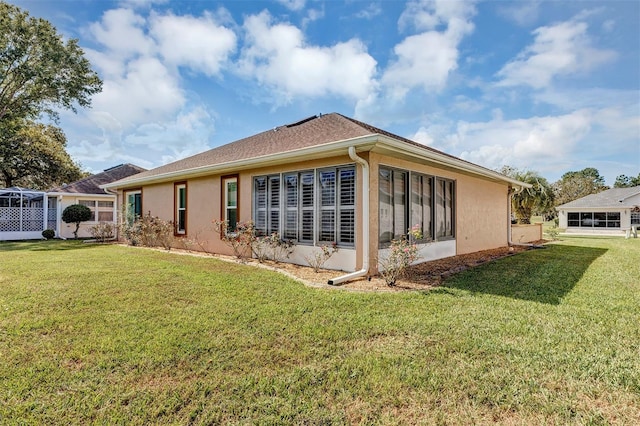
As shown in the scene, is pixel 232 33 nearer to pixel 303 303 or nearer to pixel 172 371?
pixel 303 303

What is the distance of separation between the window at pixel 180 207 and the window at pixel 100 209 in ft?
37.5

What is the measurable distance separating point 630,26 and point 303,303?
12827mm

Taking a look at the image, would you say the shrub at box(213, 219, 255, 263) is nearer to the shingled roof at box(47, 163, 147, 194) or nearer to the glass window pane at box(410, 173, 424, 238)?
the glass window pane at box(410, 173, 424, 238)

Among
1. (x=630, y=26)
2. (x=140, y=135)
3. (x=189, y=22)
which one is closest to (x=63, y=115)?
(x=140, y=135)

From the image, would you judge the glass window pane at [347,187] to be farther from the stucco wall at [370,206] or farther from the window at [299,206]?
the window at [299,206]

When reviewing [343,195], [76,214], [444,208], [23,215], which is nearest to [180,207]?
[343,195]

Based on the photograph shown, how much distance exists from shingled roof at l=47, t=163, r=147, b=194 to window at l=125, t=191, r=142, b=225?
5.27m

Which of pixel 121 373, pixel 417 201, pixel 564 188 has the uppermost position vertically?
pixel 564 188

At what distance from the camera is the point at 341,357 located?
326 cm

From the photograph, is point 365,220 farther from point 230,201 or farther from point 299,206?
point 230,201

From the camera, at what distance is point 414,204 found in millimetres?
8672

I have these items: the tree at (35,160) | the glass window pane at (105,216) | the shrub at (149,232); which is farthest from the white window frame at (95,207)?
the tree at (35,160)

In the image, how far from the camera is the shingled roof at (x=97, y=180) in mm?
19766

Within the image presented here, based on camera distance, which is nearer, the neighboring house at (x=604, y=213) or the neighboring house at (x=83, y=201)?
the neighboring house at (x=83, y=201)
